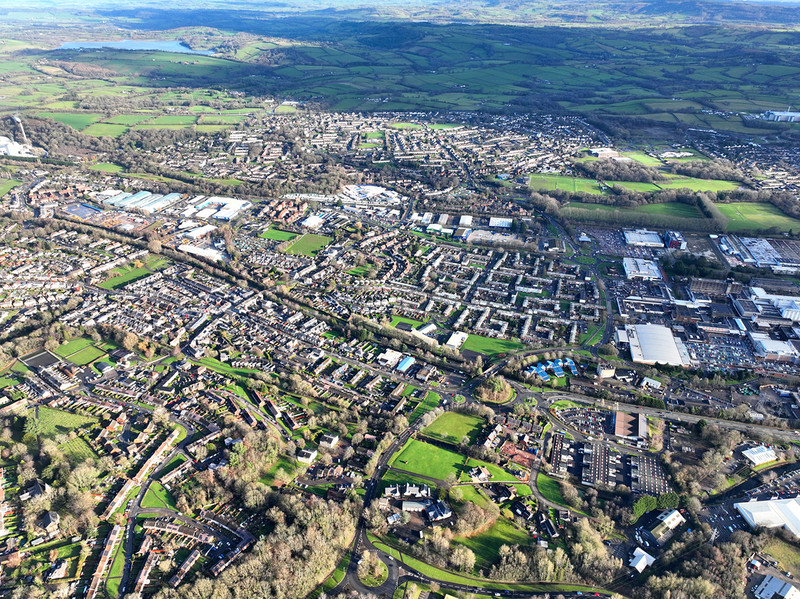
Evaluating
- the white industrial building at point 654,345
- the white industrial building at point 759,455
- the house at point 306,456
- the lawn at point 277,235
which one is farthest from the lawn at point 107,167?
the white industrial building at point 759,455

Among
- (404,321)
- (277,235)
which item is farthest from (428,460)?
(277,235)

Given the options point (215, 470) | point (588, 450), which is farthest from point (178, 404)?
point (588, 450)

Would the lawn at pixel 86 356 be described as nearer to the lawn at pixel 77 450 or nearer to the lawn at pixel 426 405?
the lawn at pixel 77 450

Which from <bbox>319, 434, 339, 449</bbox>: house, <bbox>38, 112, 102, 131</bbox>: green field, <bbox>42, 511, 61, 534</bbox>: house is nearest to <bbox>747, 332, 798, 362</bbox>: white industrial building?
<bbox>319, 434, 339, 449</bbox>: house

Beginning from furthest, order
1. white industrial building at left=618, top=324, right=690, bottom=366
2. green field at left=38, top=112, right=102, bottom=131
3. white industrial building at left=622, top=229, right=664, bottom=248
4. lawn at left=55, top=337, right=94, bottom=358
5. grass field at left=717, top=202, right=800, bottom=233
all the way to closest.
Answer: green field at left=38, top=112, right=102, bottom=131, grass field at left=717, top=202, right=800, bottom=233, white industrial building at left=622, top=229, right=664, bottom=248, lawn at left=55, top=337, right=94, bottom=358, white industrial building at left=618, top=324, right=690, bottom=366

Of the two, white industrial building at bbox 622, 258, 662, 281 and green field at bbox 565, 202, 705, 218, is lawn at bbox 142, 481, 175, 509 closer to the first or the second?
white industrial building at bbox 622, 258, 662, 281

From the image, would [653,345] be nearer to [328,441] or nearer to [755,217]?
[328,441]
